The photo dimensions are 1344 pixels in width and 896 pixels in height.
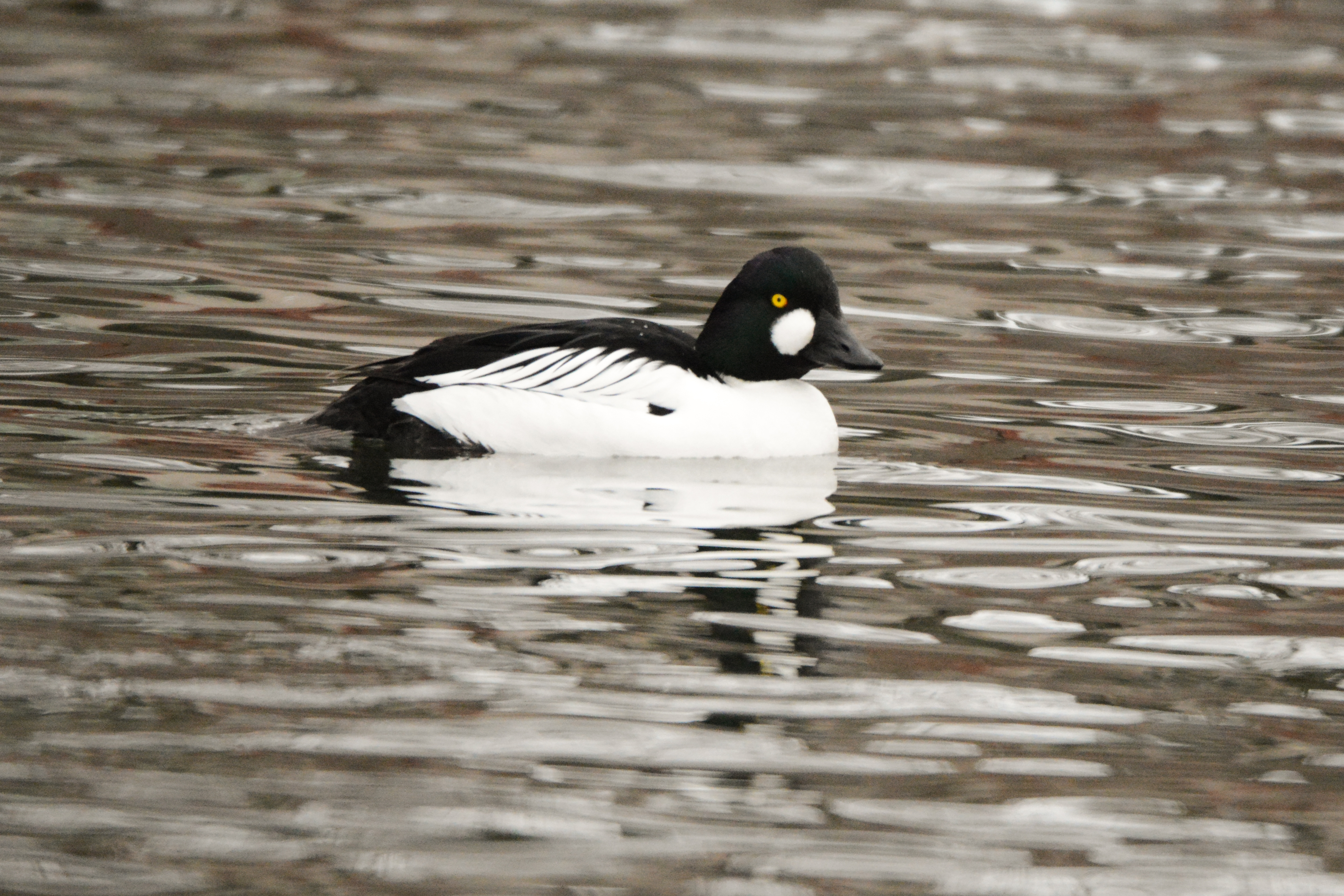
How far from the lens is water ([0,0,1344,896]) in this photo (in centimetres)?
408

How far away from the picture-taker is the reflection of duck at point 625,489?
6301mm

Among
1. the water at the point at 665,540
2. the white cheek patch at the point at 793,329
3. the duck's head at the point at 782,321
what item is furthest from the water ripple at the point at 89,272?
the white cheek patch at the point at 793,329

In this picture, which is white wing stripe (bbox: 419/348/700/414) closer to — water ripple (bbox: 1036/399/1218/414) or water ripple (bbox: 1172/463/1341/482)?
water ripple (bbox: 1172/463/1341/482)

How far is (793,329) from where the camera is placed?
7.22m

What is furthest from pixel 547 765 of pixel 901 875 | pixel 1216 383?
pixel 1216 383

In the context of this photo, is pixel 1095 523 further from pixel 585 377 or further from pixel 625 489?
pixel 585 377

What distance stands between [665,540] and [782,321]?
1.43 meters

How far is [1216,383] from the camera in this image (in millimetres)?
8961

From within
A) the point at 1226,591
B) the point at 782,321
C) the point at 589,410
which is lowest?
the point at 1226,591

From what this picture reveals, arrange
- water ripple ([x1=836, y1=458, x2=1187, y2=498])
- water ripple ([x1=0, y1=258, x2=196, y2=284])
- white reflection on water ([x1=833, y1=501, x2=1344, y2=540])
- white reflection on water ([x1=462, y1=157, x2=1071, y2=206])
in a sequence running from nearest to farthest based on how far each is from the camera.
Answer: white reflection on water ([x1=833, y1=501, x2=1344, y2=540]) → water ripple ([x1=836, y1=458, x2=1187, y2=498]) → water ripple ([x1=0, y1=258, x2=196, y2=284]) → white reflection on water ([x1=462, y1=157, x2=1071, y2=206])

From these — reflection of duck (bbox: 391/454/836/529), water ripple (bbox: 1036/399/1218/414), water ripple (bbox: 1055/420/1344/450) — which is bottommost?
water ripple (bbox: 1055/420/1344/450)

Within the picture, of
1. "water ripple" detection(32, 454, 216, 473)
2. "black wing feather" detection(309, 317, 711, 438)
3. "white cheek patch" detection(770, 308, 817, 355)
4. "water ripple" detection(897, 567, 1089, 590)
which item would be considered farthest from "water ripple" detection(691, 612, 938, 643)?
"water ripple" detection(32, 454, 216, 473)

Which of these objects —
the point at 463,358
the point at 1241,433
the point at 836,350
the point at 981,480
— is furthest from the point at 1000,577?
the point at 1241,433

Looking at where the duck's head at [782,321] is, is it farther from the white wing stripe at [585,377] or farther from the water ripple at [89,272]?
the water ripple at [89,272]
